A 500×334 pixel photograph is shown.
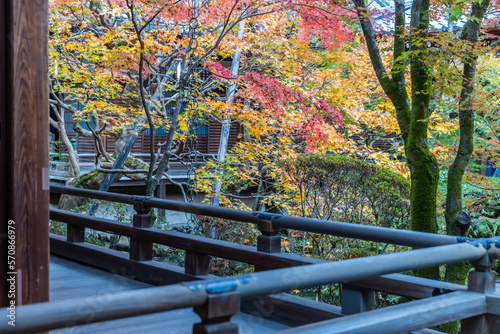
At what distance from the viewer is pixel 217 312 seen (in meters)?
1.82

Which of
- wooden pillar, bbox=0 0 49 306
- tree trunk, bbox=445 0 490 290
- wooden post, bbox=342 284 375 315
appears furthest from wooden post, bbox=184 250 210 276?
tree trunk, bbox=445 0 490 290

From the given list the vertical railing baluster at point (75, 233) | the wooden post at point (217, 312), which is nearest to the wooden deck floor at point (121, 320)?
the vertical railing baluster at point (75, 233)

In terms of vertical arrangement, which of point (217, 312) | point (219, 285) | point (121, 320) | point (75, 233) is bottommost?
point (121, 320)

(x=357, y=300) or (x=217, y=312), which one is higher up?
(x=217, y=312)

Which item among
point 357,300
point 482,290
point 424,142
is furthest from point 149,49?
point 482,290

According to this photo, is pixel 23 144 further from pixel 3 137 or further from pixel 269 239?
pixel 269 239

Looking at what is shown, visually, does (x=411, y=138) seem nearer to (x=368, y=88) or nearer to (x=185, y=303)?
(x=185, y=303)

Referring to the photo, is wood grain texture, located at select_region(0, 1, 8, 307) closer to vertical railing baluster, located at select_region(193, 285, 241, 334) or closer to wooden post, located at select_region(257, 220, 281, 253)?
vertical railing baluster, located at select_region(193, 285, 241, 334)

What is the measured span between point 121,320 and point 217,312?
88.4 inches

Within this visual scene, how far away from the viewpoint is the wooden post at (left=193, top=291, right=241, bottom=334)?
1.80 meters

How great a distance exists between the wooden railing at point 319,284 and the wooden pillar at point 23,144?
0.76 m

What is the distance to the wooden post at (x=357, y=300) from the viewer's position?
3.08 metres

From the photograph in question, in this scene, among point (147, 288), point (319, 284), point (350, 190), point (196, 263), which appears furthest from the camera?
point (350, 190)

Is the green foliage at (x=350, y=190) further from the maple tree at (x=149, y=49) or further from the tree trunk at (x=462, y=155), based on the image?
the maple tree at (x=149, y=49)
